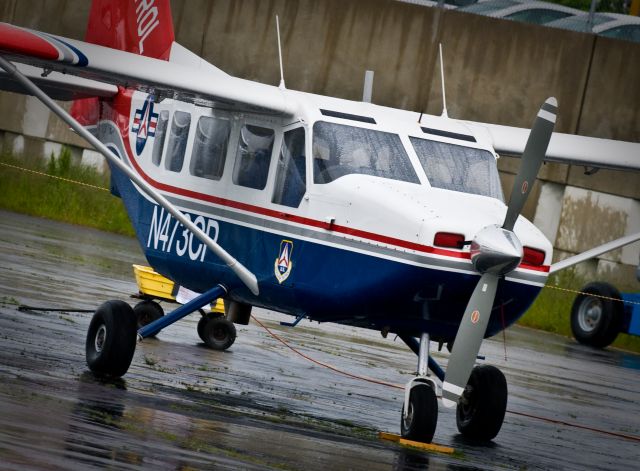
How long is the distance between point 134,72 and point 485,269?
3.62m

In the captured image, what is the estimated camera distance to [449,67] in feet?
96.7

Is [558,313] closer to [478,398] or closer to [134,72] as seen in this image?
[478,398]

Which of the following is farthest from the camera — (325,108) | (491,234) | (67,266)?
(67,266)

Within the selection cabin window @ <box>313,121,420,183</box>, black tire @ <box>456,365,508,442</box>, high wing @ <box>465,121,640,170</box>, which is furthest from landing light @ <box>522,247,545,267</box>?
high wing @ <box>465,121,640,170</box>

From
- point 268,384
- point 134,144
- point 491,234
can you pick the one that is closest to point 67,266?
point 134,144

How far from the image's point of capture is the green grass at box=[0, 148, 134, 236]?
98.4ft

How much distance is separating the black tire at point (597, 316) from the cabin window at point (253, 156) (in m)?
12.4

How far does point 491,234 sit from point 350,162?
62.6 inches

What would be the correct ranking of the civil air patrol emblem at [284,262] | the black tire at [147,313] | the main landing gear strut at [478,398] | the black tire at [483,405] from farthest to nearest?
the black tire at [147,313] → the black tire at [483,405] → the civil air patrol emblem at [284,262] → the main landing gear strut at [478,398]

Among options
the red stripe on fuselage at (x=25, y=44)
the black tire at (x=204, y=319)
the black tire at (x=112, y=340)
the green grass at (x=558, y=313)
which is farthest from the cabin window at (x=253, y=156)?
the green grass at (x=558, y=313)

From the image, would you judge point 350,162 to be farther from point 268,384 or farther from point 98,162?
point 98,162

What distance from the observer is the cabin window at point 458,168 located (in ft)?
38.9

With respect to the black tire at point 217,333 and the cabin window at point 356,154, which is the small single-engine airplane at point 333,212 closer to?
the cabin window at point 356,154

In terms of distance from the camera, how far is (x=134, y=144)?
14461 millimetres
